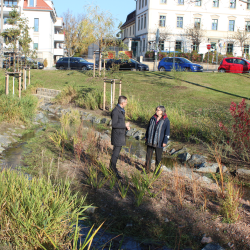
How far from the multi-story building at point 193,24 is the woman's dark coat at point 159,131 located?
39.8m

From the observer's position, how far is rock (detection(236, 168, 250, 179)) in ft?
22.6

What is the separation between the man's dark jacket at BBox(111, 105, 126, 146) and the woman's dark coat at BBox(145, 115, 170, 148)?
66 centimetres

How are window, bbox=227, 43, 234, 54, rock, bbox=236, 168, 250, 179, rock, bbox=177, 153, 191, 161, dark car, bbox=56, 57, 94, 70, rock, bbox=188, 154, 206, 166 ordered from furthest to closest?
window, bbox=227, 43, 234, 54
dark car, bbox=56, 57, 94, 70
rock, bbox=177, 153, 191, 161
rock, bbox=188, 154, 206, 166
rock, bbox=236, 168, 250, 179

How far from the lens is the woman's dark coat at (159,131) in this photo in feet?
20.0

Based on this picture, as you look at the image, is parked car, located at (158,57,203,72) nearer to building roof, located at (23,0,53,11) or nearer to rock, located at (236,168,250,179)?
rock, located at (236,168,250,179)

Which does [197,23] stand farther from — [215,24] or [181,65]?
[181,65]

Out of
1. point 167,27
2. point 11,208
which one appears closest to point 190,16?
point 167,27

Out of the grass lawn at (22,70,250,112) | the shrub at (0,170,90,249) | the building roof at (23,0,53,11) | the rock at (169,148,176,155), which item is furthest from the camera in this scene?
the building roof at (23,0,53,11)

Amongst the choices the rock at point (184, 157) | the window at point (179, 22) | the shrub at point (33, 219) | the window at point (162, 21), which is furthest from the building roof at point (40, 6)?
the shrub at point (33, 219)

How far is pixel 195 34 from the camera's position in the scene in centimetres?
4453

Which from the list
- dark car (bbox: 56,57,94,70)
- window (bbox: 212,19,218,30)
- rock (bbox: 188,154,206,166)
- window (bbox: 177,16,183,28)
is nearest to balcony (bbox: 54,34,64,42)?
window (bbox: 177,16,183,28)

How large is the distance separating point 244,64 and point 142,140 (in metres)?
20.3

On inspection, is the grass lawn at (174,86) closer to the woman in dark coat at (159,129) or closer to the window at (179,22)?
the woman in dark coat at (159,129)

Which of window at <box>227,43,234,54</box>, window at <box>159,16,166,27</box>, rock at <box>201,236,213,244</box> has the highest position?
window at <box>159,16,166,27</box>
